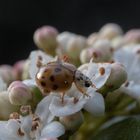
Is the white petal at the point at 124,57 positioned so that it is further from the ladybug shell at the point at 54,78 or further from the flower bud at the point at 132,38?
the ladybug shell at the point at 54,78

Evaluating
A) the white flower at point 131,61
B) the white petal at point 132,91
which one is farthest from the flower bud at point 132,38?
the white petal at point 132,91

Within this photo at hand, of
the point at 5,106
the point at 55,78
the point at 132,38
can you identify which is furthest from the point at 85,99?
the point at 132,38

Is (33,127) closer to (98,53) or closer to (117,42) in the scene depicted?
(98,53)

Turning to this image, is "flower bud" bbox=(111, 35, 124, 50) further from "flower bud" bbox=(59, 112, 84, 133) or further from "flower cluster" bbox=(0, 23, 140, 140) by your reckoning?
"flower bud" bbox=(59, 112, 84, 133)

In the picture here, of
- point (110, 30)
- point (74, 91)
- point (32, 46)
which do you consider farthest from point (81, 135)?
point (32, 46)

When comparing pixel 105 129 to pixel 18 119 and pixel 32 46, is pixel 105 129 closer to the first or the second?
pixel 18 119
